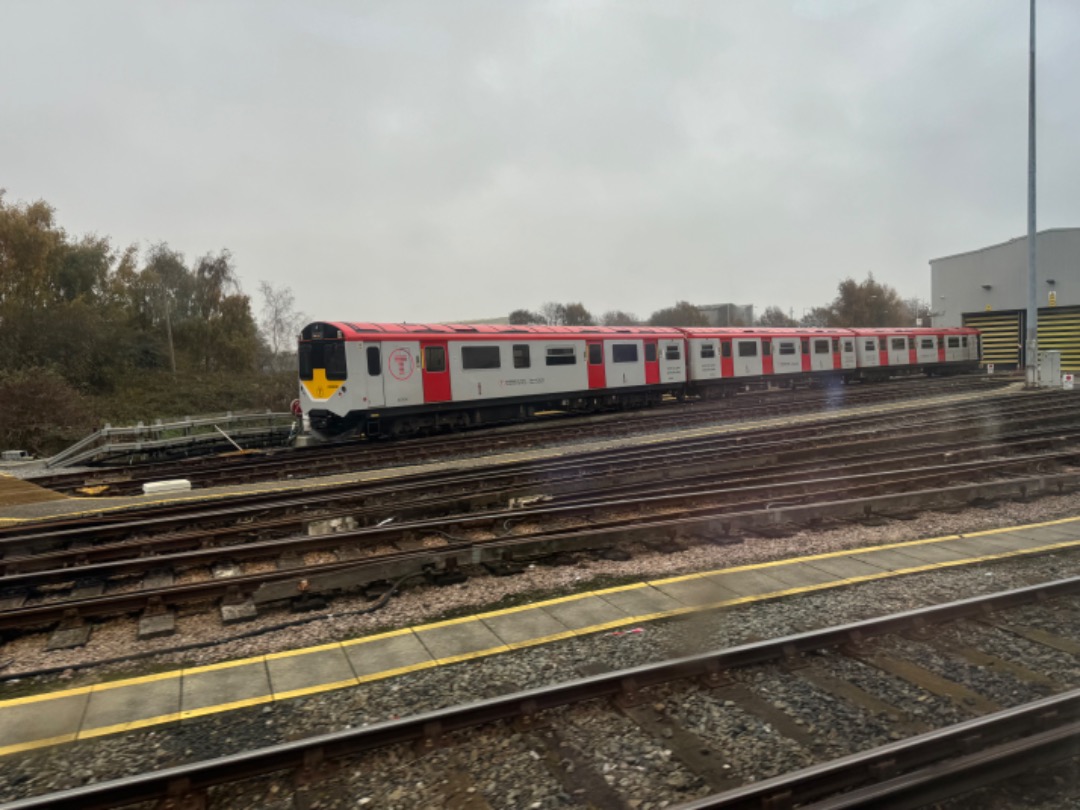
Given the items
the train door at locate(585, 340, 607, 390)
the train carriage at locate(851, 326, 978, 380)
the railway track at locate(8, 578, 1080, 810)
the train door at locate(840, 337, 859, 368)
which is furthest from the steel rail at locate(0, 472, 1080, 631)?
the train carriage at locate(851, 326, 978, 380)

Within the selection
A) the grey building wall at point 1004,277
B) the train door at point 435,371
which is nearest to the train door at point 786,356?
the grey building wall at point 1004,277

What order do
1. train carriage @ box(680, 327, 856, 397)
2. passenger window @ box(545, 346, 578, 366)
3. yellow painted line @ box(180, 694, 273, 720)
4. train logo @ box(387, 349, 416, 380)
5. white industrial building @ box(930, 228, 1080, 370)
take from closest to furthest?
yellow painted line @ box(180, 694, 273, 720) → train logo @ box(387, 349, 416, 380) → passenger window @ box(545, 346, 578, 366) → train carriage @ box(680, 327, 856, 397) → white industrial building @ box(930, 228, 1080, 370)

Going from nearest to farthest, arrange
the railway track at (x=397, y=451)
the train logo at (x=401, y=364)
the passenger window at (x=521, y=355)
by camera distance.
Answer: the railway track at (x=397, y=451) < the train logo at (x=401, y=364) < the passenger window at (x=521, y=355)

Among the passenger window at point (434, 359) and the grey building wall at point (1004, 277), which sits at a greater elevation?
the grey building wall at point (1004, 277)

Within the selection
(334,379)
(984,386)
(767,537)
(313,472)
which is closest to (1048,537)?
(767,537)

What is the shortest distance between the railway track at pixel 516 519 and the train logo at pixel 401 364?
7.31m

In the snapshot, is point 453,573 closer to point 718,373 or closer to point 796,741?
point 796,741

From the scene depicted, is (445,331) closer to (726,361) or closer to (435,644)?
(726,361)

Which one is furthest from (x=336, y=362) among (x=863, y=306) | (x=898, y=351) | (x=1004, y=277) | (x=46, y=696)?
(x=863, y=306)

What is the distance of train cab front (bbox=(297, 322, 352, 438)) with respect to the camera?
60.7ft

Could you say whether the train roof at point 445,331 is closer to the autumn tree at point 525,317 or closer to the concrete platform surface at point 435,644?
the concrete platform surface at point 435,644

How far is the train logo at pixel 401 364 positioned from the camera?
19.2m

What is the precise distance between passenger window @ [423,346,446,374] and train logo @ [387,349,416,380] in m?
0.47

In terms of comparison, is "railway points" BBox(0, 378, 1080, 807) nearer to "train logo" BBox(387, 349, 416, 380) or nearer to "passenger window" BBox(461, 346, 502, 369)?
"train logo" BBox(387, 349, 416, 380)
